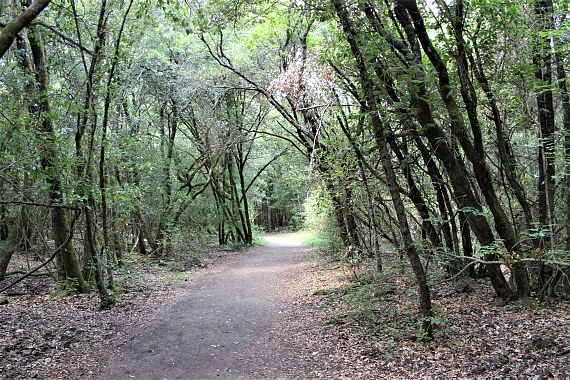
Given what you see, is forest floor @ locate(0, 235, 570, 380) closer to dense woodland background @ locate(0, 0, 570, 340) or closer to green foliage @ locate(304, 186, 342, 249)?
dense woodland background @ locate(0, 0, 570, 340)

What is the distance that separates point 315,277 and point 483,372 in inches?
332

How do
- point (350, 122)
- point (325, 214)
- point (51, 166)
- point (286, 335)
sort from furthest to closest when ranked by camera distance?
point (325, 214), point (350, 122), point (286, 335), point (51, 166)

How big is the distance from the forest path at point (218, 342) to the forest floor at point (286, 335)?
0.9 inches

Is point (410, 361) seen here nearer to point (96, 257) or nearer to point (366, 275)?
point (366, 275)

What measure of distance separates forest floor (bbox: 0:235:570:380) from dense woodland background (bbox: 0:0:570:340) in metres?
0.55

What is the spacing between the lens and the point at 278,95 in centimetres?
1418

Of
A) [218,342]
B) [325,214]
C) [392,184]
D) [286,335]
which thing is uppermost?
[392,184]

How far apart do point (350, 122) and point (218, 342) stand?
5760mm

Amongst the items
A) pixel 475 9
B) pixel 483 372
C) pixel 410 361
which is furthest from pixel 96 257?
pixel 475 9

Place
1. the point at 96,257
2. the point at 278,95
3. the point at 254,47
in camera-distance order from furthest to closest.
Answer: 1. the point at 254,47
2. the point at 278,95
3. the point at 96,257

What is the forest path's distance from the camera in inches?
226

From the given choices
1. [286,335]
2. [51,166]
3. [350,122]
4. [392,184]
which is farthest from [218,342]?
[350,122]

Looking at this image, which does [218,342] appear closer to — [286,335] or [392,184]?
[286,335]

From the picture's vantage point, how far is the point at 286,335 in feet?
24.2
